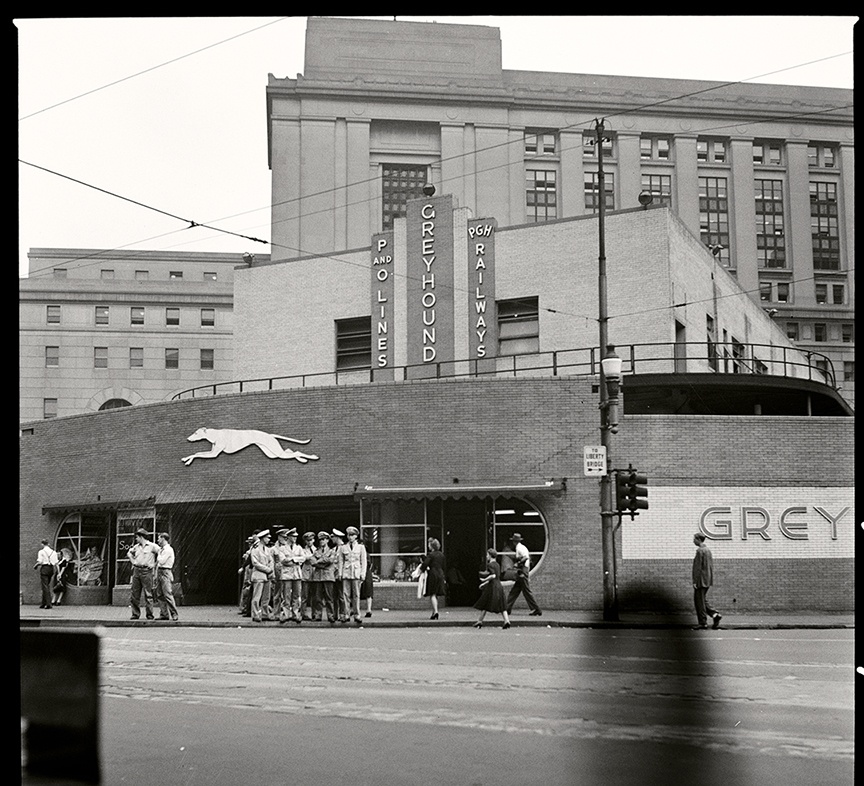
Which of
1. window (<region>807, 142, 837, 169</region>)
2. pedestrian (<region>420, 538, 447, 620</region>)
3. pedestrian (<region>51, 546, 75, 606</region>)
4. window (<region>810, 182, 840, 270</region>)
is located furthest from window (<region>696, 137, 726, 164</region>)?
pedestrian (<region>51, 546, 75, 606</region>)

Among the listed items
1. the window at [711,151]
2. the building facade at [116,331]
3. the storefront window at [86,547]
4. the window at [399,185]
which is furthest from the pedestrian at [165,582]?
the window at [399,185]

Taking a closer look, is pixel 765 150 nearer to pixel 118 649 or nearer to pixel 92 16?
pixel 118 649

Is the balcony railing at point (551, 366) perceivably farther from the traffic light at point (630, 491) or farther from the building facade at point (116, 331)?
the building facade at point (116, 331)

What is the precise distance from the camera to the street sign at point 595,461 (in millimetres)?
21125

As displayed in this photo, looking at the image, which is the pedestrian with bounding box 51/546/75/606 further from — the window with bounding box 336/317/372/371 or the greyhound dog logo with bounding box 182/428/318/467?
the window with bounding box 336/317/372/371

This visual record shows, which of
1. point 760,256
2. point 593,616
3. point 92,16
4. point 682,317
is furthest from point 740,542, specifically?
point 760,256

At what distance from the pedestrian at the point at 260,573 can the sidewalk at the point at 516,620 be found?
1.08ft

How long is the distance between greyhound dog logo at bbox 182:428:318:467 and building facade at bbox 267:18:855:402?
2461 cm

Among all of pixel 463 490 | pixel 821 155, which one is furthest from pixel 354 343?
pixel 821 155

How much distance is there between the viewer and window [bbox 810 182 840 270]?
38594 mm

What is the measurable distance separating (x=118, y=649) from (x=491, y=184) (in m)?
44.9

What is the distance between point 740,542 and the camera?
24.6m

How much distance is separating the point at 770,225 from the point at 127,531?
111 feet

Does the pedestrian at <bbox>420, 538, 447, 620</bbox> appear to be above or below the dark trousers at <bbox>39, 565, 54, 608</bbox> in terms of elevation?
above
